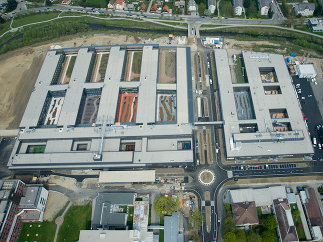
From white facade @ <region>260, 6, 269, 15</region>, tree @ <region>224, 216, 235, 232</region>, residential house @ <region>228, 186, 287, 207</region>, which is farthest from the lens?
white facade @ <region>260, 6, 269, 15</region>

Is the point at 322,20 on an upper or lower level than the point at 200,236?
upper

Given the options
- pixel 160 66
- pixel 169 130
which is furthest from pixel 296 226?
pixel 160 66

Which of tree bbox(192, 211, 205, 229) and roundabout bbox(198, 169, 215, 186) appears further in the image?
roundabout bbox(198, 169, 215, 186)

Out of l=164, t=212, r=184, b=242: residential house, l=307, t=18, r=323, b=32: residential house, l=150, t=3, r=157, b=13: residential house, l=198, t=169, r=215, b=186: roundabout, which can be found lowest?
l=164, t=212, r=184, b=242: residential house

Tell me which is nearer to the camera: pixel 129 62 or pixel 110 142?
pixel 110 142

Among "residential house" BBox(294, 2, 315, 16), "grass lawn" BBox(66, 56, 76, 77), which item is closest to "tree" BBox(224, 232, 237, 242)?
"grass lawn" BBox(66, 56, 76, 77)

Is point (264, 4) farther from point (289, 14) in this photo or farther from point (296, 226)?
point (296, 226)

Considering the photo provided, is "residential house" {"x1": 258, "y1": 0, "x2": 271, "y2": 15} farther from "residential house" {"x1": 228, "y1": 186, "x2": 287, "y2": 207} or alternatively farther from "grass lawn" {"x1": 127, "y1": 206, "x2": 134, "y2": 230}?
"grass lawn" {"x1": 127, "y1": 206, "x2": 134, "y2": 230}
